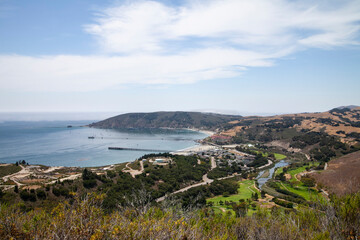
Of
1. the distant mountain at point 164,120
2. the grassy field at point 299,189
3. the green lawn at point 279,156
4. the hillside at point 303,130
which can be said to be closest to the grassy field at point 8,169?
the grassy field at point 299,189

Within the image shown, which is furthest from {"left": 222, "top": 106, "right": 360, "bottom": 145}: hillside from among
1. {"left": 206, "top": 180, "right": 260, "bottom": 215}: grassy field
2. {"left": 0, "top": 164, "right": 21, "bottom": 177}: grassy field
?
{"left": 0, "top": 164, "right": 21, "bottom": 177}: grassy field

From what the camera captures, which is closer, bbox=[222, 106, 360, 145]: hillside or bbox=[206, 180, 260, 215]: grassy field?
bbox=[206, 180, 260, 215]: grassy field

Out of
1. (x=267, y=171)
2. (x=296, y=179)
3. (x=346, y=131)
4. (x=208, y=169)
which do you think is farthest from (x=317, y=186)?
(x=346, y=131)

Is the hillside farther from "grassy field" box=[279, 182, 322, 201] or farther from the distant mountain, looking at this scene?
the distant mountain

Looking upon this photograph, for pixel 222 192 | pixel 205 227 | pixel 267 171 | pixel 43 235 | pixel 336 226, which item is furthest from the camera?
pixel 267 171

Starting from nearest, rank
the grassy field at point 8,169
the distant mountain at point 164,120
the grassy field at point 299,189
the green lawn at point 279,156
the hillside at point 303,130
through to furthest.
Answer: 1. the grassy field at point 299,189
2. the grassy field at point 8,169
3. the green lawn at point 279,156
4. the hillside at point 303,130
5. the distant mountain at point 164,120

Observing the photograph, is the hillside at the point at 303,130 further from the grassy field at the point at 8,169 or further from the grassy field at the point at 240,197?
the grassy field at the point at 8,169

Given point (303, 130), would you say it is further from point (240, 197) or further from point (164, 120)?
point (164, 120)

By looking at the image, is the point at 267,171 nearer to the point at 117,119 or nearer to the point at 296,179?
the point at 296,179
